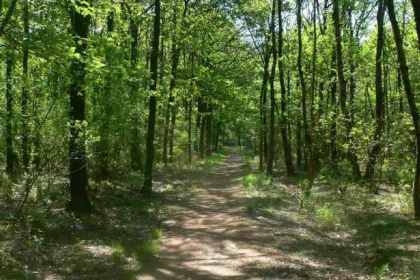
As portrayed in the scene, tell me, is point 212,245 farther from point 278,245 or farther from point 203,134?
point 203,134

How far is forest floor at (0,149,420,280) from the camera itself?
25.4 feet

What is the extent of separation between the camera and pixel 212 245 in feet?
32.6

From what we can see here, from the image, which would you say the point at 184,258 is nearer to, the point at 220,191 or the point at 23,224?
the point at 23,224

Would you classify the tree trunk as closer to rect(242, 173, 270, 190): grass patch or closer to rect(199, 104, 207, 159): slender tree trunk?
rect(242, 173, 270, 190): grass patch

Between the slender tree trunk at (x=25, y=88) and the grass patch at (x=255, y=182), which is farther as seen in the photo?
the grass patch at (x=255, y=182)

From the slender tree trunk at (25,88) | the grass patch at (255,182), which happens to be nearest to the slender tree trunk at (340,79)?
the grass patch at (255,182)

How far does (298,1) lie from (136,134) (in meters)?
10.8

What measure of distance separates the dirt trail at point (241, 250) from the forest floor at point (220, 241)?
2 cm

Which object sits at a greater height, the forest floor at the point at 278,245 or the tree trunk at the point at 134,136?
the tree trunk at the point at 134,136

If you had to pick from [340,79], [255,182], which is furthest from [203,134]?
[340,79]

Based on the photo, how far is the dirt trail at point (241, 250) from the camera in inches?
308

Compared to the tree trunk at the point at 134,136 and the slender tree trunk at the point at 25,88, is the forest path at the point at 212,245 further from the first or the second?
the slender tree trunk at the point at 25,88

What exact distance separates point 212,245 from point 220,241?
1.21 ft

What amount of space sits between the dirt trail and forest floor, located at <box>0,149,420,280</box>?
2 cm
